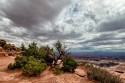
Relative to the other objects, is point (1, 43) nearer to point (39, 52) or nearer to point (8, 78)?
point (39, 52)

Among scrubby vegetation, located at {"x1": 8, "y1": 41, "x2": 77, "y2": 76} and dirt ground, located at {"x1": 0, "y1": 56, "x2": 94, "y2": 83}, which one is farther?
scrubby vegetation, located at {"x1": 8, "y1": 41, "x2": 77, "y2": 76}

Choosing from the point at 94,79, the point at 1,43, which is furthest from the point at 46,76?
the point at 1,43

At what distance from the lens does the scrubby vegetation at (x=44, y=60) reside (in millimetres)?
16497

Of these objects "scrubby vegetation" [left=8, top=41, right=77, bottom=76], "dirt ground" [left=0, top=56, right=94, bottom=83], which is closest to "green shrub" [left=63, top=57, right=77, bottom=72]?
"scrubby vegetation" [left=8, top=41, right=77, bottom=76]

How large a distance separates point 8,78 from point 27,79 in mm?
1738

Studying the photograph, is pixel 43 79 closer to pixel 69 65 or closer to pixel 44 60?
pixel 69 65

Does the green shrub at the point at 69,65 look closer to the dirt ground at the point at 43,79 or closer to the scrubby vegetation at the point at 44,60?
the scrubby vegetation at the point at 44,60

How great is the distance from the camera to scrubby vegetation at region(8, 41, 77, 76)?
54.1 ft

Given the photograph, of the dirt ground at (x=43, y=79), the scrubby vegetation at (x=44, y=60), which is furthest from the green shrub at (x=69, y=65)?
the dirt ground at (x=43, y=79)

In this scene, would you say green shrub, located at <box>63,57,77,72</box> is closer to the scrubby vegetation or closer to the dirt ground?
the scrubby vegetation

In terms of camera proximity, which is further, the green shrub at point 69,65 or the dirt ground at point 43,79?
the green shrub at point 69,65

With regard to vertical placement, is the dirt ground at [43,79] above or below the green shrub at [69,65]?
below

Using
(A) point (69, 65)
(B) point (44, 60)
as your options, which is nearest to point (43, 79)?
(A) point (69, 65)

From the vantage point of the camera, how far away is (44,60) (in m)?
21.1
